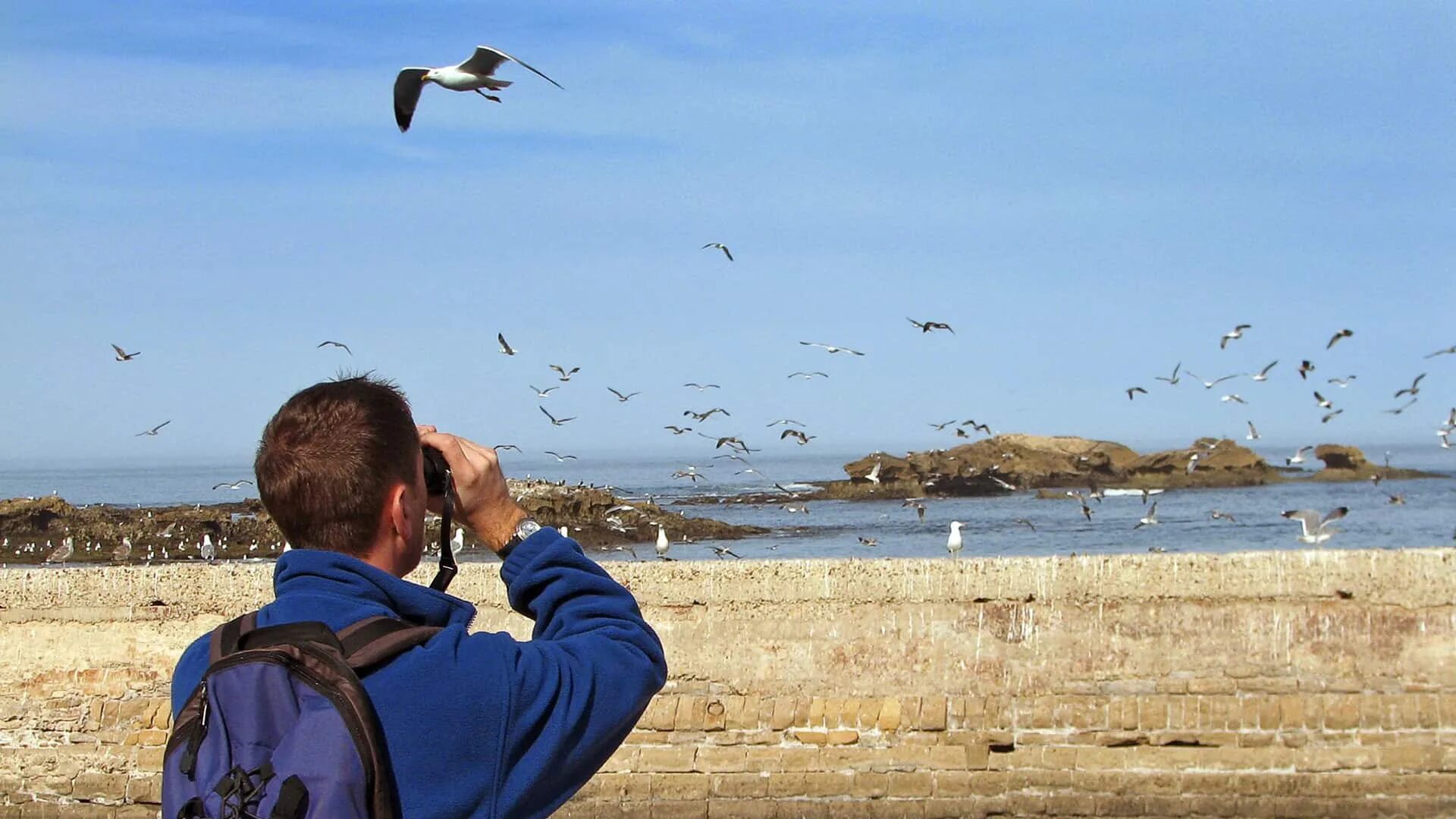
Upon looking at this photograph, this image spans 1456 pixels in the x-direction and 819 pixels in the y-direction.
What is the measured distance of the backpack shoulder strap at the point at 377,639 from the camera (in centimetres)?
140

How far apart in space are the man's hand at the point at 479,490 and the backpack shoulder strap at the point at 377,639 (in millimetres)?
225

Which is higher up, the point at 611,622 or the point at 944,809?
the point at 611,622

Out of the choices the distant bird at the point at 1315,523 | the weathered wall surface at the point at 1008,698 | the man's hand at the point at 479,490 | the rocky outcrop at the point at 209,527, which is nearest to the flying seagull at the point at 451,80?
the weathered wall surface at the point at 1008,698

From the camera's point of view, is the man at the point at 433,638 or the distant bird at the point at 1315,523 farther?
the distant bird at the point at 1315,523

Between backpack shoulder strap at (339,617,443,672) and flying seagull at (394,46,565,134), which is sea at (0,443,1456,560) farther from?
backpack shoulder strap at (339,617,443,672)

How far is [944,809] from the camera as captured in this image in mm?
5641

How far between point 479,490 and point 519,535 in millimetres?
78

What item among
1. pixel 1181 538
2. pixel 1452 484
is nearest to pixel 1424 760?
pixel 1181 538

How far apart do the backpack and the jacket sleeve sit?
159 millimetres

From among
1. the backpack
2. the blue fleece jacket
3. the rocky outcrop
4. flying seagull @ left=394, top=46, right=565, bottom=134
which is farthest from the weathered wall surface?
the rocky outcrop

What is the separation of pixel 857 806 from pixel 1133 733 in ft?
3.70

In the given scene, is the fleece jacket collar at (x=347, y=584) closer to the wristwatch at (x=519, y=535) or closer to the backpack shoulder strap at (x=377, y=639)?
the backpack shoulder strap at (x=377, y=639)

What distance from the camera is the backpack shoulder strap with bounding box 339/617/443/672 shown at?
1401 mm

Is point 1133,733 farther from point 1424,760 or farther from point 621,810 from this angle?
point 621,810
